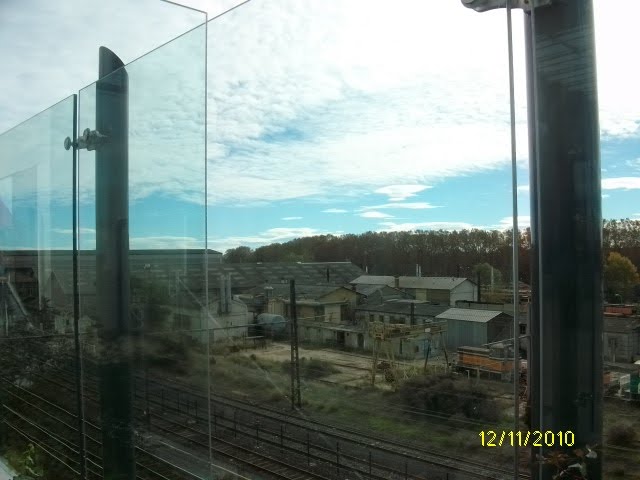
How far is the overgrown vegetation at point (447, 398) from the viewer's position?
1.34 meters

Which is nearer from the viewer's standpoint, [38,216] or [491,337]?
[491,337]

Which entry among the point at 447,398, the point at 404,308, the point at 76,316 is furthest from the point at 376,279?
the point at 76,316

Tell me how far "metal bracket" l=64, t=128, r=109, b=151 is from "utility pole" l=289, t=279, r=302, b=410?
41.0 inches

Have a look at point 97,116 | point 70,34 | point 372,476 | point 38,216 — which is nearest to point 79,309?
point 38,216

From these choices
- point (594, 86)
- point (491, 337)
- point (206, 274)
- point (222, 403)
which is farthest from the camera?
point (222, 403)

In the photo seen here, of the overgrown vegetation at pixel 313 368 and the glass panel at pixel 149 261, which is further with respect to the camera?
the overgrown vegetation at pixel 313 368

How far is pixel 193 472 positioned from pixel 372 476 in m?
0.68

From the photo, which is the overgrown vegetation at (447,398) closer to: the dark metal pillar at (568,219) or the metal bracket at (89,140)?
the dark metal pillar at (568,219)

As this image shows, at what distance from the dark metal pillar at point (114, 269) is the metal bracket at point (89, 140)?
1 centimetres

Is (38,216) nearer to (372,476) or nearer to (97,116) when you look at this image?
(97,116)

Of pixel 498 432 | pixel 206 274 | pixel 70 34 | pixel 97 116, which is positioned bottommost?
pixel 498 432

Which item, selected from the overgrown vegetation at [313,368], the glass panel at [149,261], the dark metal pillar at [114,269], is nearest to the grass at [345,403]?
the overgrown vegetation at [313,368]

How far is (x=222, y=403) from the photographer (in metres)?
2.28

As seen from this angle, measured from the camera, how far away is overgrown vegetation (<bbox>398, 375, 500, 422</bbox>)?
4.41 feet
